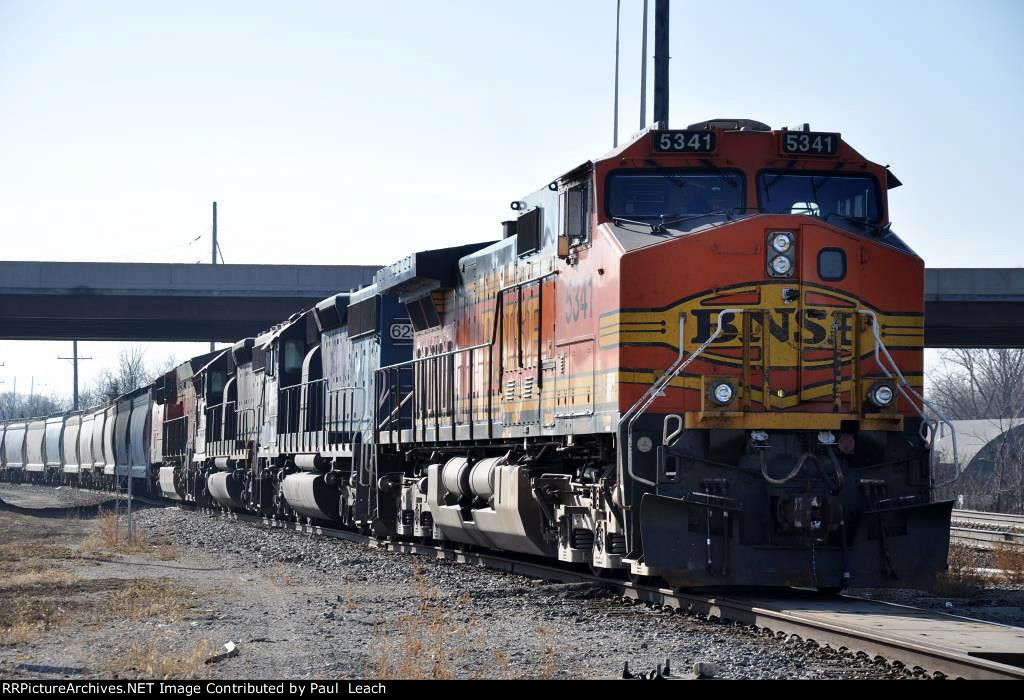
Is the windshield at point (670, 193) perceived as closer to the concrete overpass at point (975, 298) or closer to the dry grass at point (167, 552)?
the dry grass at point (167, 552)

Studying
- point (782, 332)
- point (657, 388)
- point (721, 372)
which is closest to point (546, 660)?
point (657, 388)

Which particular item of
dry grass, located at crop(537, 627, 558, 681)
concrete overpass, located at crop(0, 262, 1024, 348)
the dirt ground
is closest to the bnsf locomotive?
the dirt ground

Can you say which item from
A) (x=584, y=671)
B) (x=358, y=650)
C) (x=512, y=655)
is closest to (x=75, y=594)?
(x=358, y=650)

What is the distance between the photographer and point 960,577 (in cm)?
1338

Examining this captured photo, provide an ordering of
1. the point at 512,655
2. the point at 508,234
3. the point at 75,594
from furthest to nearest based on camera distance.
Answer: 1. the point at 508,234
2. the point at 75,594
3. the point at 512,655

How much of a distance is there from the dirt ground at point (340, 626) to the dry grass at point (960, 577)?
10.9 feet

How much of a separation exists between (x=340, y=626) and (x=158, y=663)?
2.31 meters

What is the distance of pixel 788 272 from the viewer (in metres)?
10.6

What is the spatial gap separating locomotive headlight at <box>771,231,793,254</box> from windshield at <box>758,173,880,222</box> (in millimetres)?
493

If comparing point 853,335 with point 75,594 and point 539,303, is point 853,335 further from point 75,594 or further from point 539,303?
point 75,594

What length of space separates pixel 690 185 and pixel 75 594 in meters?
7.13

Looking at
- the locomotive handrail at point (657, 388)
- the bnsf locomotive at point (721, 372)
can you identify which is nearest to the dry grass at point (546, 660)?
the bnsf locomotive at point (721, 372)
